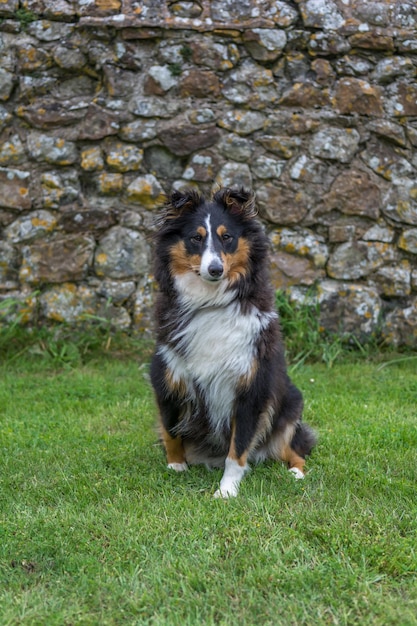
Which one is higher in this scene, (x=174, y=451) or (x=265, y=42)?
(x=265, y=42)

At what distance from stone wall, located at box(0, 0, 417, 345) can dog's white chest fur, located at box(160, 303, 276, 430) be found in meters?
2.67

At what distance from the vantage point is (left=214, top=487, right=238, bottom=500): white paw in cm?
350

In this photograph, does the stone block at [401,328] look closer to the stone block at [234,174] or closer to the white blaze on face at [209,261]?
the stone block at [234,174]

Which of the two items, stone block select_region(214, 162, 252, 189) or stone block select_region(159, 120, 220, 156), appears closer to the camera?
stone block select_region(159, 120, 220, 156)

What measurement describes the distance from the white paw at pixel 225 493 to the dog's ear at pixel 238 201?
4.74 feet

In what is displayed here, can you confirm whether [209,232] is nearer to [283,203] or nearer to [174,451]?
[174,451]

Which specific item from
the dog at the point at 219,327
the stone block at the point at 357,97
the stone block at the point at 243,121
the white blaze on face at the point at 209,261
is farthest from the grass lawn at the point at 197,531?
the stone block at the point at 357,97

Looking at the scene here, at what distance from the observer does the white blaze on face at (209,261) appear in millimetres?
3523

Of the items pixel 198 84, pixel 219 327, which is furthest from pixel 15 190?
pixel 219 327

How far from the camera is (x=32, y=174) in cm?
629

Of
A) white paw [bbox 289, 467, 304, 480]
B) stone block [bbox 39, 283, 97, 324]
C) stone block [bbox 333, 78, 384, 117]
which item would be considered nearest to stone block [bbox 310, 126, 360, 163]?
stone block [bbox 333, 78, 384, 117]

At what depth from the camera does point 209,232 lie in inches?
143

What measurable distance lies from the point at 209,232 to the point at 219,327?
510 millimetres

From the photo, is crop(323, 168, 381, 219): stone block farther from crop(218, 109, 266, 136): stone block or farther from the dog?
the dog
